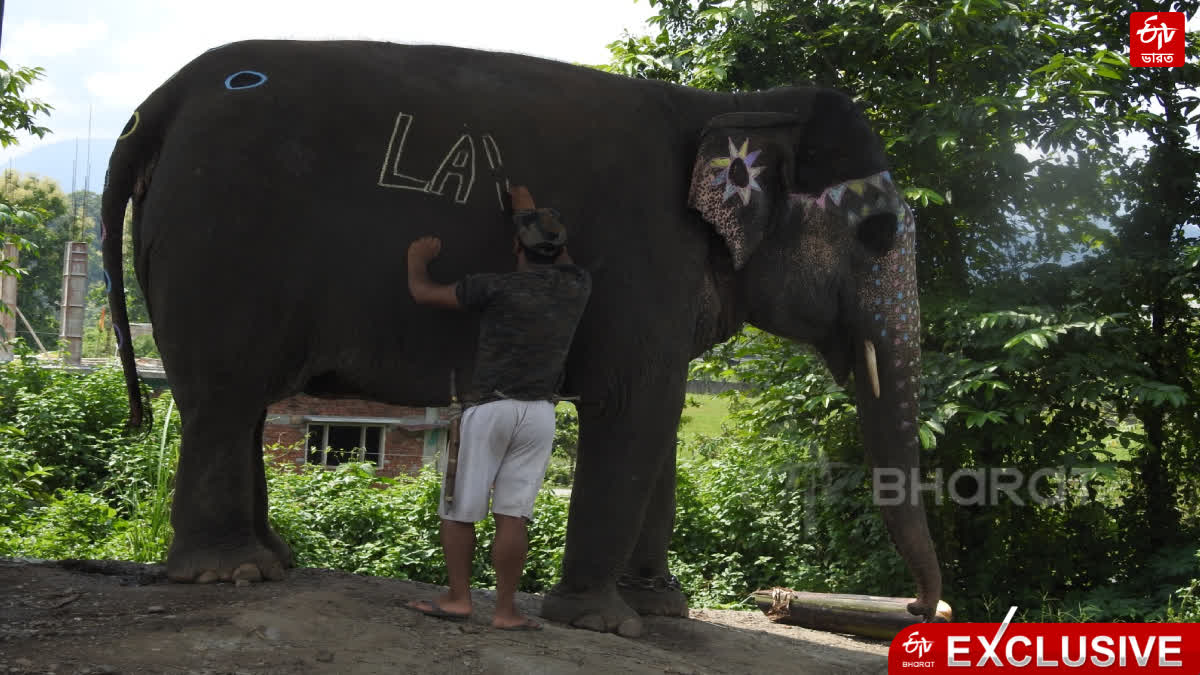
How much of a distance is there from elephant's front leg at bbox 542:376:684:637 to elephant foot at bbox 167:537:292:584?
124cm

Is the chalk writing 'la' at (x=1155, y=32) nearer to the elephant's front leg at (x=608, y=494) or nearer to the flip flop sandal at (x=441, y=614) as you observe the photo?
the elephant's front leg at (x=608, y=494)

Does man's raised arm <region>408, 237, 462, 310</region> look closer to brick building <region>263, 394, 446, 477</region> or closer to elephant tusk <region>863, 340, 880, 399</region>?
elephant tusk <region>863, 340, 880, 399</region>

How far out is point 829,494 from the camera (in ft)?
31.3

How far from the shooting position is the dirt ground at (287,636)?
138 inches

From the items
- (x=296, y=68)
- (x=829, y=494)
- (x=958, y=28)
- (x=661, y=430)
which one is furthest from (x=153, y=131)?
(x=829, y=494)

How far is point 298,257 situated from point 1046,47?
6625mm

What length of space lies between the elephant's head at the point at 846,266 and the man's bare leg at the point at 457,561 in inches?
67.6

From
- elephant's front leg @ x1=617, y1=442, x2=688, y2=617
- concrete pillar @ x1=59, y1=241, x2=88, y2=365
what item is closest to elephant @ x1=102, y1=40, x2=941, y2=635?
elephant's front leg @ x1=617, y1=442, x2=688, y2=617

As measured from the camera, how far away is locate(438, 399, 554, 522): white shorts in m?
4.19

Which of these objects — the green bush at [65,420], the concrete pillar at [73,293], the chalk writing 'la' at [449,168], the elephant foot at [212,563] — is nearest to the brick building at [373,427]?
the green bush at [65,420]

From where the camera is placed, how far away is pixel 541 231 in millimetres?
4344

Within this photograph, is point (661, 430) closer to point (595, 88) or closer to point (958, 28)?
point (595, 88)

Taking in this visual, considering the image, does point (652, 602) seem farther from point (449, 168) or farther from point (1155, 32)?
point (1155, 32)

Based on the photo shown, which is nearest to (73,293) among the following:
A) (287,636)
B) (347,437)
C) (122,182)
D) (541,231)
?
(347,437)
